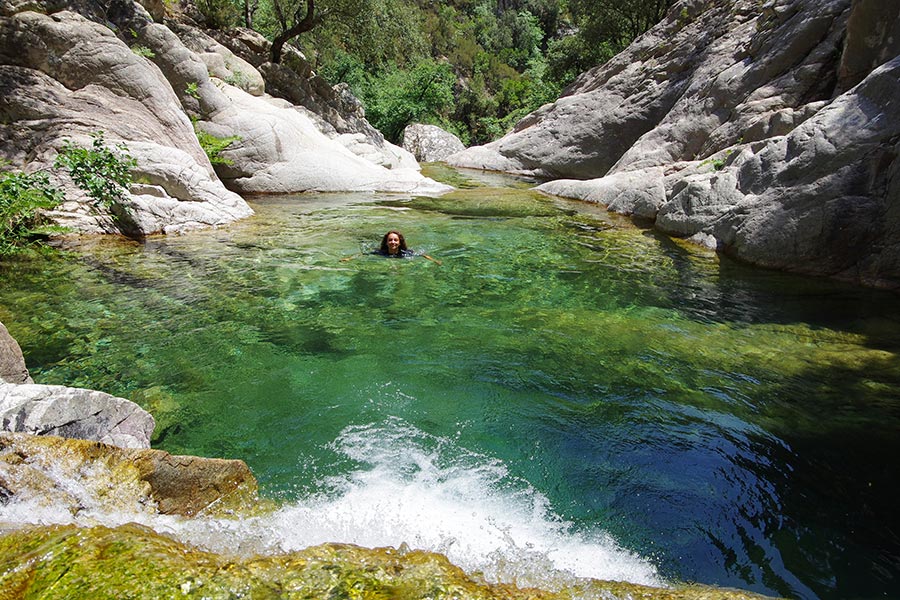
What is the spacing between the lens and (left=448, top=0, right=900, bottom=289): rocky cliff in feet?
25.4

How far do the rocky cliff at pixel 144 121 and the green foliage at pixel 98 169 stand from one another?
0.84ft

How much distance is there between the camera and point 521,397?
4.55 meters

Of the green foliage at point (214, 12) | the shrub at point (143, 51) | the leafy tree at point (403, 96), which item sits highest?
the green foliage at point (214, 12)

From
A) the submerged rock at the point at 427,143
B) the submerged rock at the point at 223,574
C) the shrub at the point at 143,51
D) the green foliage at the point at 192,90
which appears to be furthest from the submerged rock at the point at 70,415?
the submerged rock at the point at 427,143

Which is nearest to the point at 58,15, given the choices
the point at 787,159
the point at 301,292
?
the point at 301,292

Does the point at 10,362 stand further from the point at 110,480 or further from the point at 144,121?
the point at 144,121

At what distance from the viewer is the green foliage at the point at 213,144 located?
12.8m

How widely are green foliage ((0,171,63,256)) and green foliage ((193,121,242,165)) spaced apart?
506 centimetres

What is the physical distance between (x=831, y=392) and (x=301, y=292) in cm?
594

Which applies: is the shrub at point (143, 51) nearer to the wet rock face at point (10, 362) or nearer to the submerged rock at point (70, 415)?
the wet rock face at point (10, 362)

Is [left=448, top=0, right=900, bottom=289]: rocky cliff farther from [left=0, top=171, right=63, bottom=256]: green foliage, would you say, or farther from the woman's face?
[left=0, top=171, right=63, bottom=256]: green foliage

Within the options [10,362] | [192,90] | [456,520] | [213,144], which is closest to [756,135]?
[456,520]

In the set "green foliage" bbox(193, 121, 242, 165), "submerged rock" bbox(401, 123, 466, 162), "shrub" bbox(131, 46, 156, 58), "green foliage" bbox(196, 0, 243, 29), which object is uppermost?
"green foliage" bbox(196, 0, 243, 29)

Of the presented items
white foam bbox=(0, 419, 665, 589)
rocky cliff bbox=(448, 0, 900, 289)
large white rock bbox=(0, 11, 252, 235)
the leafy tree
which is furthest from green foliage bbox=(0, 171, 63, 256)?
the leafy tree
